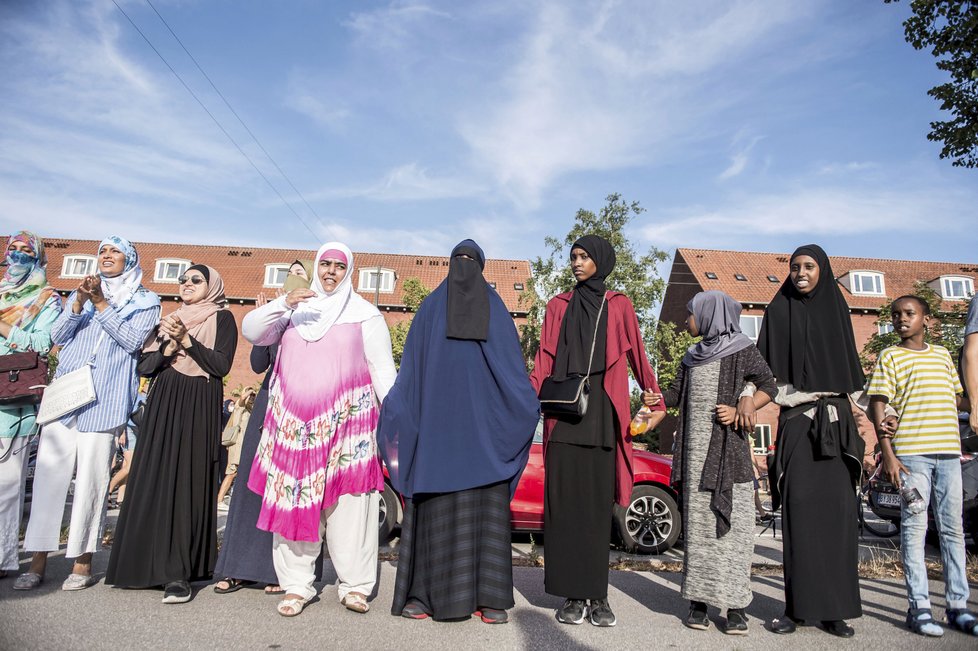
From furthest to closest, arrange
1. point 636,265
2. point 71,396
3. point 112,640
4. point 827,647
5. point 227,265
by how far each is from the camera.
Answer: point 227,265, point 636,265, point 71,396, point 827,647, point 112,640

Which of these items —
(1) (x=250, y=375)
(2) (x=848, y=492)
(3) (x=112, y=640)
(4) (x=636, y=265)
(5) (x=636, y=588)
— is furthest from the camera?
(1) (x=250, y=375)

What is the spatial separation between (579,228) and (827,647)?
22712 mm

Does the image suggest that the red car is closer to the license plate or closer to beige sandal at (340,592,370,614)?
beige sandal at (340,592,370,614)

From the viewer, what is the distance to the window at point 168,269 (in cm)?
3719

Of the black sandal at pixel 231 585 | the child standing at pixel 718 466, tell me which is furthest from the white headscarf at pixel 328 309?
the child standing at pixel 718 466

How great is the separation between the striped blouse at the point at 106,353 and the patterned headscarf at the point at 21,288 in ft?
1.25

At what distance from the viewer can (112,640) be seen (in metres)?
3.18

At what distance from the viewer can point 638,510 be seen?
708 centimetres

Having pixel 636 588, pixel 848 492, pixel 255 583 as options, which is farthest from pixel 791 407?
pixel 255 583

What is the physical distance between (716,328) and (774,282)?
114 feet

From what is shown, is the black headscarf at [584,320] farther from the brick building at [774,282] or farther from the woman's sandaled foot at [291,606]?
the brick building at [774,282]

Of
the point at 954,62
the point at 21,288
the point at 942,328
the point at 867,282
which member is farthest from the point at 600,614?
the point at 867,282

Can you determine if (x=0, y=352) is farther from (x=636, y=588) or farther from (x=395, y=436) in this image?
(x=636, y=588)

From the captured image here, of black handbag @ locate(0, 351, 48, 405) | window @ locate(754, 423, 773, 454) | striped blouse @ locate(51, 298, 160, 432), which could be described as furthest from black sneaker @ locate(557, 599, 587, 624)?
window @ locate(754, 423, 773, 454)
